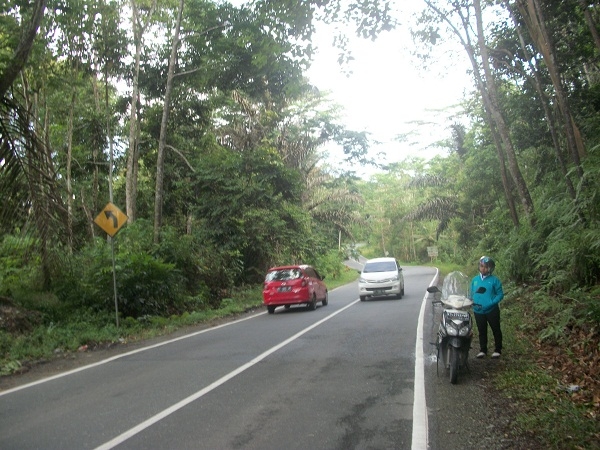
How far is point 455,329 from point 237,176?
17.7 meters

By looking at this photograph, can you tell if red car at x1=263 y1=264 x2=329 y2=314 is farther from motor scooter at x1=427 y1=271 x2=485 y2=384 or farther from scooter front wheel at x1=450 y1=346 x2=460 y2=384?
scooter front wheel at x1=450 y1=346 x2=460 y2=384

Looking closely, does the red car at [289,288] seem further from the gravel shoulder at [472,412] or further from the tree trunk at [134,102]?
the gravel shoulder at [472,412]

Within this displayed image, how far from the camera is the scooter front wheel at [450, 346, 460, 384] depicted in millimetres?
7410

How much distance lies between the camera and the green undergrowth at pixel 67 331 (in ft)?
36.2

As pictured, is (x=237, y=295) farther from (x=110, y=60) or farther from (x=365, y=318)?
(x=110, y=60)

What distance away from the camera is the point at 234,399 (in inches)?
273

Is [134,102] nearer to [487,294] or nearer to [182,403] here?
[182,403]

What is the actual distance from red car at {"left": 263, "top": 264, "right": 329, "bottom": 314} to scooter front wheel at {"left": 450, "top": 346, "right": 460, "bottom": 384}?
12.0 m

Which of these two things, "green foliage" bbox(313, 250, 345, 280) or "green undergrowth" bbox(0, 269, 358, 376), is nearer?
"green undergrowth" bbox(0, 269, 358, 376)

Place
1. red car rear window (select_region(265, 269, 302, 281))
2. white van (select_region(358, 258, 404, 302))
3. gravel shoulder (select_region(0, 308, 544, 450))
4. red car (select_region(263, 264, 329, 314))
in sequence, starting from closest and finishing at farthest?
1. gravel shoulder (select_region(0, 308, 544, 450))
2. red car (select_region(263, 264, 329, 314))
3. red car rear window (select_region(265, 269, 302, 281))
4. white van (select_region(358, 258, 404, 302))

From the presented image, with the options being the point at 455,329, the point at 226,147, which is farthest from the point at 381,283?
the point at 455,329

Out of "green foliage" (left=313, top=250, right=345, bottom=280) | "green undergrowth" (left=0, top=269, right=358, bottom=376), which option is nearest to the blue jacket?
"green undergrowth" (left=0, top=269, right=358, bottom=376)

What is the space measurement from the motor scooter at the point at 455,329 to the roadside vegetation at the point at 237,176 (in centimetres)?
59

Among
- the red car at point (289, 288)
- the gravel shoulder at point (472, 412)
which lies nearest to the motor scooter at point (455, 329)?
the gravel shoulder at point (472, 412)
